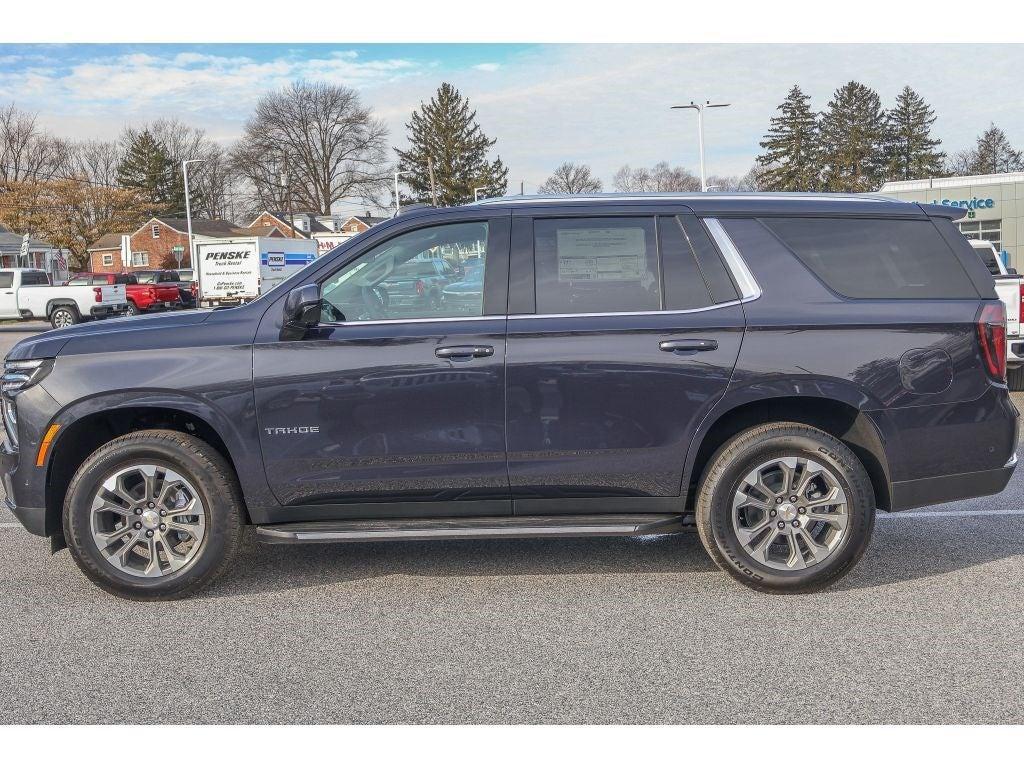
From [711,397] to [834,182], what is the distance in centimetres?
8432

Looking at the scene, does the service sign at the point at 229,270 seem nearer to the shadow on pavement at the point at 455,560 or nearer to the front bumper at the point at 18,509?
the shadow on pavement at the point at 455,560

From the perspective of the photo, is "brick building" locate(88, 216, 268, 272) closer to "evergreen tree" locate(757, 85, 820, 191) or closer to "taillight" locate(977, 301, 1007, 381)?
"evergreen tree" locate(757, 85, 820, 191)

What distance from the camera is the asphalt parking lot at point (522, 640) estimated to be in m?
3.72

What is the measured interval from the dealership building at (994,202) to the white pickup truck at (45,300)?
39.5 metres

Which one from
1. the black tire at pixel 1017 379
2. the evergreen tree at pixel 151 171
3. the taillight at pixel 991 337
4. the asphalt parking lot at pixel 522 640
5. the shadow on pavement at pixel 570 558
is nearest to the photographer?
the asphalt parking lot at pixel 522 640

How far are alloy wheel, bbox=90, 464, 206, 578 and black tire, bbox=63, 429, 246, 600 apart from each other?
0.03 meters

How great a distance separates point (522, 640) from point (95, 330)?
2620 millimetres

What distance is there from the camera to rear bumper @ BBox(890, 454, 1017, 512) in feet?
16.6

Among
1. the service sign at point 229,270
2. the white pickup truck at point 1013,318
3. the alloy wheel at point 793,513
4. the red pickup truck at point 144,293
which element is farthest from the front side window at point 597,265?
the service sign at point 229,270

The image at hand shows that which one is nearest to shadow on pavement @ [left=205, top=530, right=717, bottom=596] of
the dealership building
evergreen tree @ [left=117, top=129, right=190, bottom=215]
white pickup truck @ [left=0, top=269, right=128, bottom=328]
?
white pickup truck @ [left=0, top=269, right=128, bottom=328]

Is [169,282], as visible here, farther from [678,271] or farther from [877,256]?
[877,256]

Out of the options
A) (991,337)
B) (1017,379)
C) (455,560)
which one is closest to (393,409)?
(455,560)

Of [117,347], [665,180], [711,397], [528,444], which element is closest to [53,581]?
[117,347]

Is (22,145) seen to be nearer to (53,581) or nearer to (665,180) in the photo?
(665,180)
